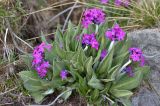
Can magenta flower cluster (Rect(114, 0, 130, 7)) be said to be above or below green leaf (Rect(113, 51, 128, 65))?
above

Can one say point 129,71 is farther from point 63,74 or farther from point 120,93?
point 63,74

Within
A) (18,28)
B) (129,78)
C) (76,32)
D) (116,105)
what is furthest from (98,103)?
(18,28)

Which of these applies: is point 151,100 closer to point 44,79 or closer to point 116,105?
point 116,105

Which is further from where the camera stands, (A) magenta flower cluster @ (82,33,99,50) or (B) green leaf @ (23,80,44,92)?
(B) green leaf @ (23,80,44,92)

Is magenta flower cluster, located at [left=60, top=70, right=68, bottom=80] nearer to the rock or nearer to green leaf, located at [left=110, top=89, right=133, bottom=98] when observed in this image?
green leaf, located at [left=110, top=89, right=133, bottom=98]

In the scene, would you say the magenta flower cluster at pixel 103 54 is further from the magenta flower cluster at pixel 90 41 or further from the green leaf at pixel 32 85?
the green leaf at pixel 32 85

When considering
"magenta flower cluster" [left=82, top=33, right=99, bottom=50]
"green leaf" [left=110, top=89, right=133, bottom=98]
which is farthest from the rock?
"magenta flower cluster" [left=82, top=33, right=99, bottom=50]
